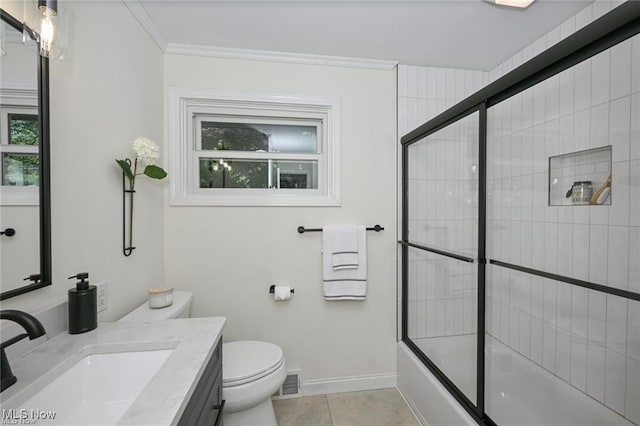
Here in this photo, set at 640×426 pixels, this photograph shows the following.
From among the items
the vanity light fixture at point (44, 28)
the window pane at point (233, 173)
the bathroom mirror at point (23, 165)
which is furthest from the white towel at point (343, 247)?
the vanity light fixture at point (44, 28)

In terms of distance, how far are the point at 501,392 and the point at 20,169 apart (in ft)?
7.54

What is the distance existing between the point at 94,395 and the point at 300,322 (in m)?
1.35

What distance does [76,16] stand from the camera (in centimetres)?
116

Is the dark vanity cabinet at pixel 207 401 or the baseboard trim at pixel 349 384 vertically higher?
the dark vanity cabinet at pixel 207 401

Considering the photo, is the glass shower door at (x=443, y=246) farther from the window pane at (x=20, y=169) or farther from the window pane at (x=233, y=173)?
the window pane at (x=20, y=169)

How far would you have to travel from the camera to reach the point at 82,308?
40.7 inches

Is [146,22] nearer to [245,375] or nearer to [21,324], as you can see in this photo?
[21,324]

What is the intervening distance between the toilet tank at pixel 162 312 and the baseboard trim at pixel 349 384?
1038 millimetres

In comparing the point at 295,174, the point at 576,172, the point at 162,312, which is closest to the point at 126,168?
the point at 162,312

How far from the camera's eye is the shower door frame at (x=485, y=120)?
83 centimetres

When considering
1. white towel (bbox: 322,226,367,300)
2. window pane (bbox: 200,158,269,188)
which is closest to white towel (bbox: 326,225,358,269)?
white towel (bbox: 322,226,367,300)

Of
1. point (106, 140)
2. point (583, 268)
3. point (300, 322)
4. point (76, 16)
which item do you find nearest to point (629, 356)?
point (583, 268)

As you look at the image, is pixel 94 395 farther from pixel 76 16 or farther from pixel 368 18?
pixel 368 18

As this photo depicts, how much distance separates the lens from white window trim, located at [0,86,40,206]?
0.82m
